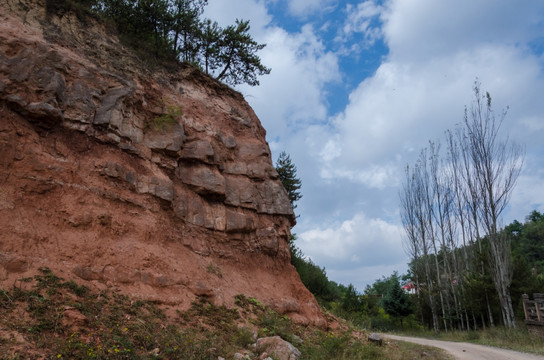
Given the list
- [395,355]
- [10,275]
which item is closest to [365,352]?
[395,355]

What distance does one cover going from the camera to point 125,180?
10.7 m

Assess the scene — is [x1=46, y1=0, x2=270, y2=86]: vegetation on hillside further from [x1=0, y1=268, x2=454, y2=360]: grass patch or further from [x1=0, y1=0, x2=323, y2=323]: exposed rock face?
[x1=0, y1=268, x2=454, y2=360]: grass patch

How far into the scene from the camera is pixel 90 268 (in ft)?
28.5

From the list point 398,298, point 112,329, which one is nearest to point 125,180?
point 112,329

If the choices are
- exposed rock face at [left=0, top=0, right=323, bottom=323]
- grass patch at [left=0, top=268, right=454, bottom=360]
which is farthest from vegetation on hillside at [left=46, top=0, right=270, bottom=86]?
grass patch at [left=0, top=268, right=454, bottom=360]

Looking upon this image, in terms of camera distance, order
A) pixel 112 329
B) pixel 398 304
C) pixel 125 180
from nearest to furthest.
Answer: pixel 112 329 < pixel 125 180 < pixel 398 304

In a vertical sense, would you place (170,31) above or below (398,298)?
above

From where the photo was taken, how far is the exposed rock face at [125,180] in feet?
29.2

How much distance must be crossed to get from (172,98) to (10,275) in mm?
Result: 8465

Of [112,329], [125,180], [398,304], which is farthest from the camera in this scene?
[398,304]

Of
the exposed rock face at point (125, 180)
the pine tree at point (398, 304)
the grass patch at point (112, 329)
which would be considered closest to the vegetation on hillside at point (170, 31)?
the exposed rock face at point (125, 180)

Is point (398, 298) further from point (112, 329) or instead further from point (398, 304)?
point (112, 329)

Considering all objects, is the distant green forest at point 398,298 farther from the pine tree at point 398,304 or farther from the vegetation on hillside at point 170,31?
the vegetation on hillside at point 170,31

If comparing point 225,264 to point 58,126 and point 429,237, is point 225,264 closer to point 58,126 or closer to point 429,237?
point 58,126
